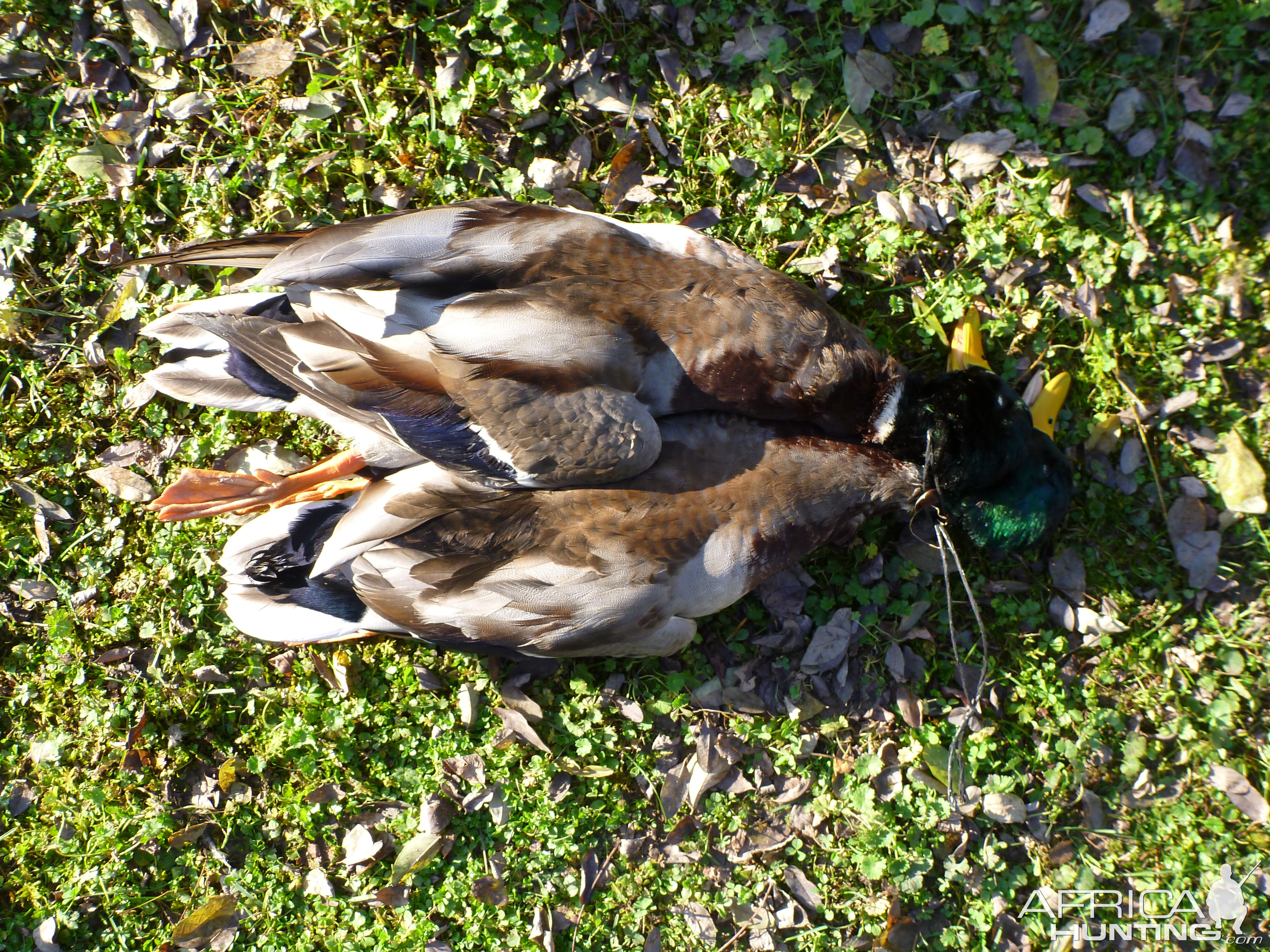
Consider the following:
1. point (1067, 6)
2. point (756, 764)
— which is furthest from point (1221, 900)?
point (1067, 6)

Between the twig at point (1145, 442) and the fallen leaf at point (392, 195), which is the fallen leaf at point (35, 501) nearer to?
the fallen leaf at point (392, 195)

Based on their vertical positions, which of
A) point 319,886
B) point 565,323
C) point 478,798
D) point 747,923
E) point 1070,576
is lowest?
point 747,923

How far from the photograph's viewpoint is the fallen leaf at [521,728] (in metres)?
3.05

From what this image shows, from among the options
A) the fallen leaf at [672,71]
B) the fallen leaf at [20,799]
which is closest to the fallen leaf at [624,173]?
the fallen leaf at [672,71]

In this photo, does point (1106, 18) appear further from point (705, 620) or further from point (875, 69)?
point (705, 620)

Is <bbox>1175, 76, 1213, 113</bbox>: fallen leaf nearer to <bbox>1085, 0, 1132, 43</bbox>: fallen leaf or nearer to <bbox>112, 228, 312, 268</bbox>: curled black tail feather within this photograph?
<bbox>1085, 0, 1132, 43</bbox>: fallen leaf

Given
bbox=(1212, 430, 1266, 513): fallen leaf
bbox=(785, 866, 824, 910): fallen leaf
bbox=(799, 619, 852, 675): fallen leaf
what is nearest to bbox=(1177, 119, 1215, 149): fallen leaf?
bbox=(1212, 430, 1266, 513): fallen leaf

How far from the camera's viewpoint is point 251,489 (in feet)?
9.46

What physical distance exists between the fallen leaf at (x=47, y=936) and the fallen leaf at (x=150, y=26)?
3.37m

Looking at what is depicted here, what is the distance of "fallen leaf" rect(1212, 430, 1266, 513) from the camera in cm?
327

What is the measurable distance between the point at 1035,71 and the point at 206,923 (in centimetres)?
468

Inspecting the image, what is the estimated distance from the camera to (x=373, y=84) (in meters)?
3.25

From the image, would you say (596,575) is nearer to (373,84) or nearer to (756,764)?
(756,764)

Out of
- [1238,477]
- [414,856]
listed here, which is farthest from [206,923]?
[1238,477]
